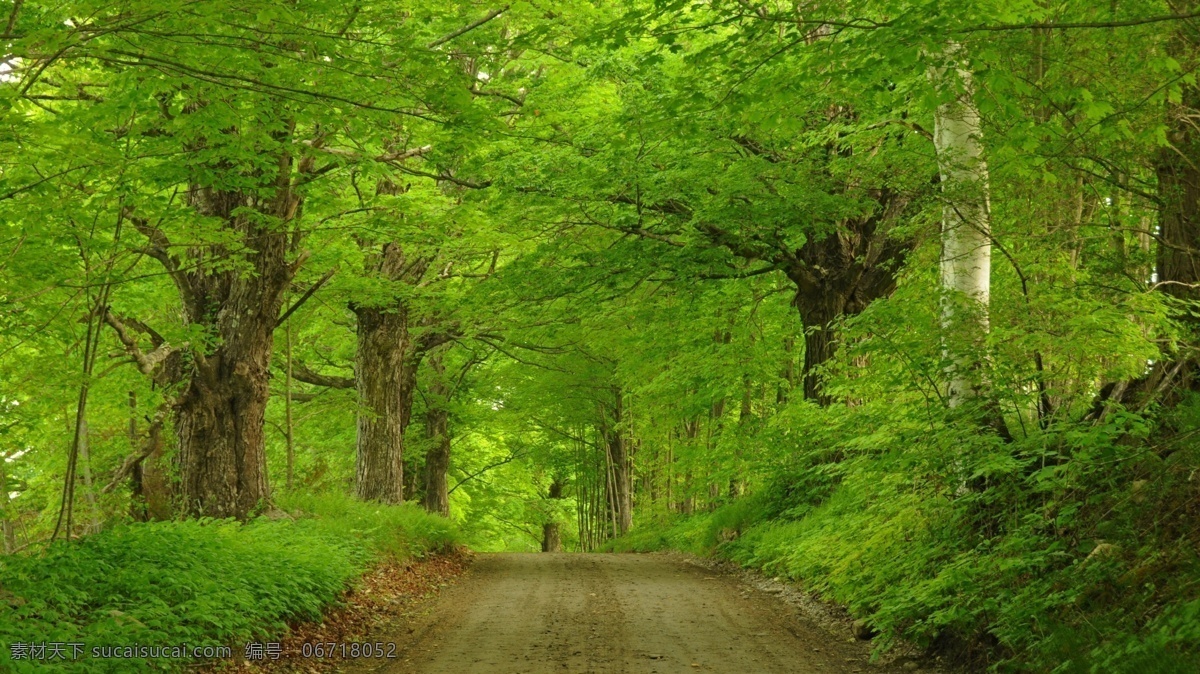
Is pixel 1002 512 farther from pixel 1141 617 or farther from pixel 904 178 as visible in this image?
pixel 904 178

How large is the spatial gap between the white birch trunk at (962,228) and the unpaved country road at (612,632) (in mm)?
2685

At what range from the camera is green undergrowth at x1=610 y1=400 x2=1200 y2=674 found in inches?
223

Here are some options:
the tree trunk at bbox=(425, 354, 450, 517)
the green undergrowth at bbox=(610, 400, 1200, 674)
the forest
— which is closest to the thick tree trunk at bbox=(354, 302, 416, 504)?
the forest

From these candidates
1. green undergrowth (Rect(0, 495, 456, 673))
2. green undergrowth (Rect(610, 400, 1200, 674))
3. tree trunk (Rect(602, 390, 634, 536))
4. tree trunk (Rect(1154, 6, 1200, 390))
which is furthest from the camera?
tree trunk (Rect(602, 390, 634, 536))

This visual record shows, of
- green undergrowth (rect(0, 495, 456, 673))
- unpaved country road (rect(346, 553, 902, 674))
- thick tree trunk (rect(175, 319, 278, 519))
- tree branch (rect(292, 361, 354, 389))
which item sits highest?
tree branch (rect(292, 361, 354, 389))

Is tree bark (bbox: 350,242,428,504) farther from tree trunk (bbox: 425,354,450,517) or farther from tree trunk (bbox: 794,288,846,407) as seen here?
tree trunk (bbox: 794,288,846,407)

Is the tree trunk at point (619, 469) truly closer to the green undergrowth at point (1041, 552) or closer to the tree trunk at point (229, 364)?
the tree trunk at point (229, 364)

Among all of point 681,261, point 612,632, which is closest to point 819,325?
point 681,261

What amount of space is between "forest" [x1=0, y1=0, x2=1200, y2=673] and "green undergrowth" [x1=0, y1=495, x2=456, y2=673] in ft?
0.13

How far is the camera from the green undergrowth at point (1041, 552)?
567 centimetres

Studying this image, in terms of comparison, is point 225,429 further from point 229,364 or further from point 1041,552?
point 1041,552

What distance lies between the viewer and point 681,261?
13.9m

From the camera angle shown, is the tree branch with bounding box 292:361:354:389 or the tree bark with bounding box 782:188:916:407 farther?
the tree branch with bounding box 292:361:354:389

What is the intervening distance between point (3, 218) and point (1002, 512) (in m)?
8.59
